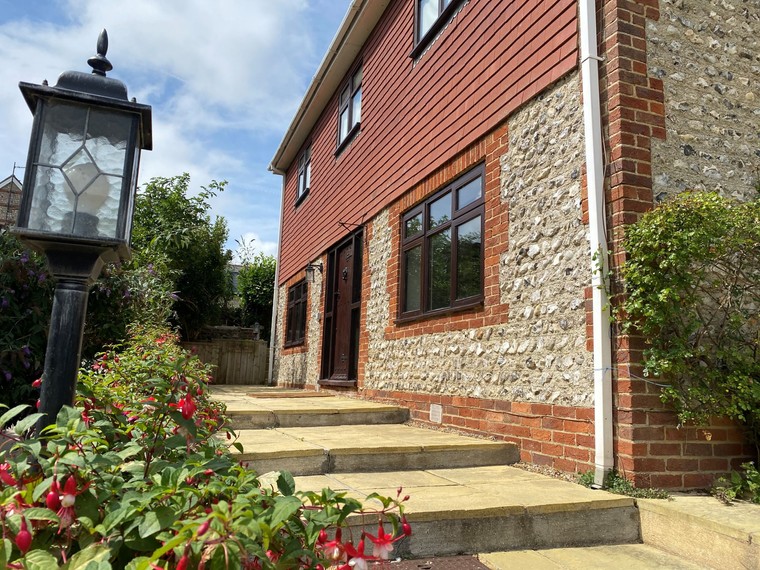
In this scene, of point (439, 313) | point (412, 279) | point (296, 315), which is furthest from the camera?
point (296, 315)

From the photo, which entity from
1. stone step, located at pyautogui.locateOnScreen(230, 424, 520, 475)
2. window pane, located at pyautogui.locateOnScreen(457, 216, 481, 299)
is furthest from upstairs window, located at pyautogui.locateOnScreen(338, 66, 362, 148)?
stone step, located at pyautogui.locateOnScreen(230, 424, 520, 475)

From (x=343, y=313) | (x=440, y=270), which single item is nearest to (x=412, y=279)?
(x=440, y=270)

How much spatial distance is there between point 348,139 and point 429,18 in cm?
295

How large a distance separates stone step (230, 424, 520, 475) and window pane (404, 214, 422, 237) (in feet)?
8.33

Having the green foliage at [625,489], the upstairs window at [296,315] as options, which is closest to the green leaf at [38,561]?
the green foliage at [625,489]

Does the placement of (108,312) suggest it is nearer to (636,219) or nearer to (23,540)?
(636,219)

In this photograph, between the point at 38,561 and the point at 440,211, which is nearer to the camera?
the point at 38,561

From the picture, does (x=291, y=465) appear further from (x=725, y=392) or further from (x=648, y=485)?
(x=725, y=392)

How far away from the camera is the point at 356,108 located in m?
9.37

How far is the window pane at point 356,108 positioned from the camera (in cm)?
909

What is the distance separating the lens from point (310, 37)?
9945 mm

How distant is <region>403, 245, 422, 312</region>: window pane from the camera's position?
6.34 meters

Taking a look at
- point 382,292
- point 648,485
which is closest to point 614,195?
point 648,485

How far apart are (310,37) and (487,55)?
572cm
